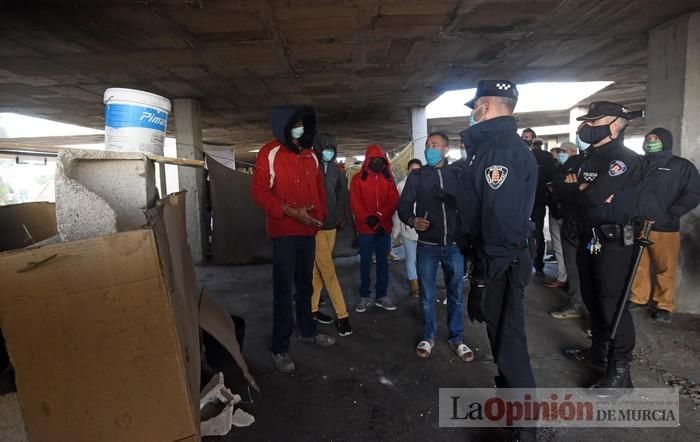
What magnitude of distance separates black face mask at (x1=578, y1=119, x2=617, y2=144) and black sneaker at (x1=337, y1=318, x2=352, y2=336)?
2.42 m

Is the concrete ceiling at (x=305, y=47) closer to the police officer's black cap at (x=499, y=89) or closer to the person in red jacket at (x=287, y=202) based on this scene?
the person in red jacket at (x=287, y=202)

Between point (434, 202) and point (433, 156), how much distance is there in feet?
1.26

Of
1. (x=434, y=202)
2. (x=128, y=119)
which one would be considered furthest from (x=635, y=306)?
(x=128, y=119)

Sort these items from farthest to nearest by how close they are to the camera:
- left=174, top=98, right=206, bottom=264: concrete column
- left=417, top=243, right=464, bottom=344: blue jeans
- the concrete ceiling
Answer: left=174, top=98, right=206, bottom=264: concrete column
the concrete ceiling
left=417, top=243, right=464, bottom=344: blue jeans

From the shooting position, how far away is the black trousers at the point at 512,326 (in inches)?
76.7

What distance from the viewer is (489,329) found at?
205 cm

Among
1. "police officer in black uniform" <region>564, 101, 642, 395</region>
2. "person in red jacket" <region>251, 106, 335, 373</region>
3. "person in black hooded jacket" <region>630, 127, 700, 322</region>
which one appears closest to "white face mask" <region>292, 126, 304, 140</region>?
"person in red jacket" <region>251, 106, 335, 373</region>

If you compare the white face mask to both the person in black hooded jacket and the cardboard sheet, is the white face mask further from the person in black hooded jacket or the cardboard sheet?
the person in black hooded jacket

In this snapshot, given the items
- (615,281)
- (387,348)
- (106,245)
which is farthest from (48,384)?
(615,281)

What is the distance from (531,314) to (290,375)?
2.59 meters

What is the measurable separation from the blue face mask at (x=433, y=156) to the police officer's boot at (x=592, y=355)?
178 centimetres

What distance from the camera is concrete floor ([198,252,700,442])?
212cm

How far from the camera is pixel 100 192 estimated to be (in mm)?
1382

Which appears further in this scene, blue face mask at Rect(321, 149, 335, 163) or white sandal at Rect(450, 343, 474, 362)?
blue face mask at Rect(321, 149, 335, 163)
